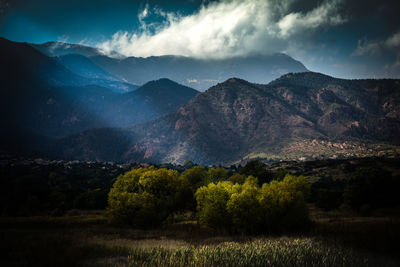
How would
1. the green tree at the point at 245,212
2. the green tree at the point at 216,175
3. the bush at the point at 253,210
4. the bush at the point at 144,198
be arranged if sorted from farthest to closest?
the green tree at the point at 216,175 < the bush at the point at 144,198 < the bush at the point at 253,210 < the green tree at the point at 245,212

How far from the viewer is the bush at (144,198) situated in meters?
50.9

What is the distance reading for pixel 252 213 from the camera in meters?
46.2

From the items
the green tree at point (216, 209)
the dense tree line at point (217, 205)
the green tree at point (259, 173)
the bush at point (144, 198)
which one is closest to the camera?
the dense tree line at point (217, 205)

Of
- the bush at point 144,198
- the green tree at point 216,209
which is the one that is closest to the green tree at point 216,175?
the bush at point 144,198

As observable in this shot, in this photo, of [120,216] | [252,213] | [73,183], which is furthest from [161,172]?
[73,183]

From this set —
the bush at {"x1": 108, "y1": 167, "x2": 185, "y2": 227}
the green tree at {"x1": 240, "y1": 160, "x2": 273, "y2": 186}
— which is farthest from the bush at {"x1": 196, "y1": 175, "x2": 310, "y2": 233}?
the green tree at {"x1": 240, "y1": 160, "x2": 273, "y2": 186}

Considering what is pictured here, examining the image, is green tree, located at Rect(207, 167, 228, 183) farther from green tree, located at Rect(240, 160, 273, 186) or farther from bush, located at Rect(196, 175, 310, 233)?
bush, located at Rect(196, 175, 310, 233)

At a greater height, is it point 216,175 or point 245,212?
point 216,175

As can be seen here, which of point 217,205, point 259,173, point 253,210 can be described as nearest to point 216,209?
point 217,205

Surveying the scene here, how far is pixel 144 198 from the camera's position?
2020 inches

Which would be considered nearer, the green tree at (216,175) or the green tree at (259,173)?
the green tree at (216,175)

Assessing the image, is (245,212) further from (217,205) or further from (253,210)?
(217,205)

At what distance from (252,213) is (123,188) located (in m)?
30.5

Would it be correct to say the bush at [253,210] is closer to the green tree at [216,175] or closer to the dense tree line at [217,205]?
the dense tree line at [217,205]
